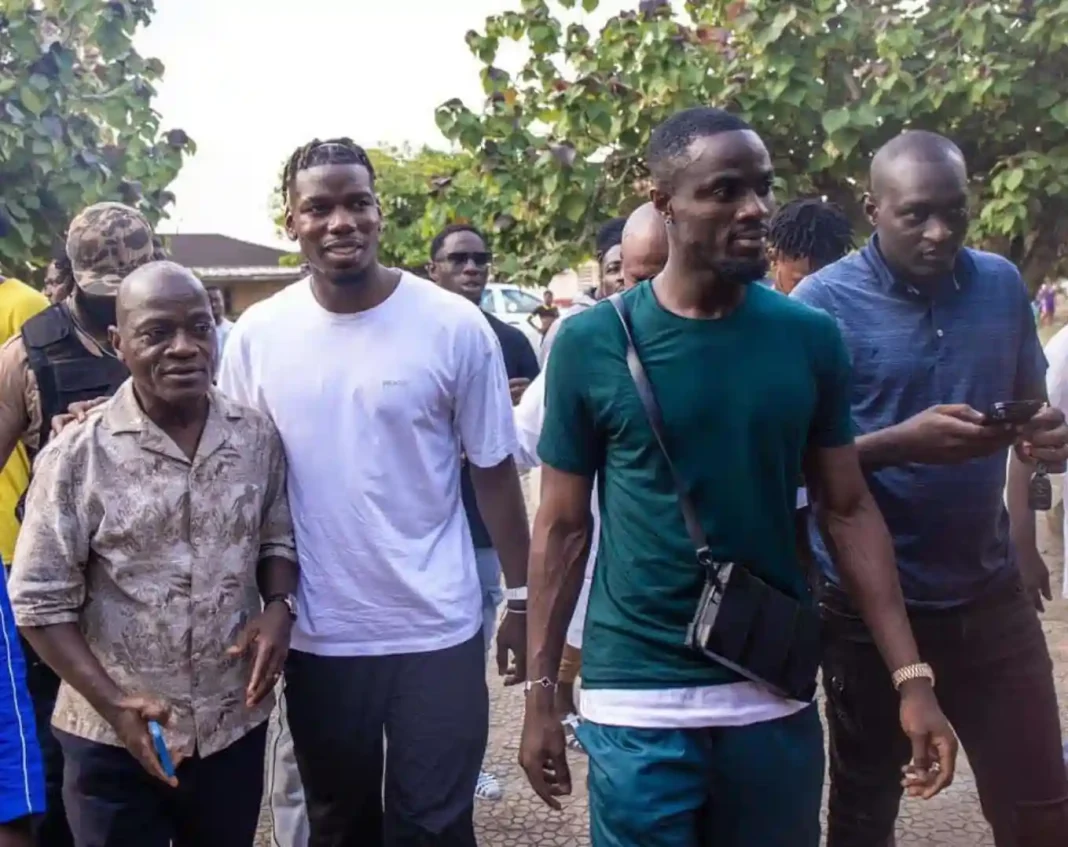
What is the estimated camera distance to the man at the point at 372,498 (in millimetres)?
2932

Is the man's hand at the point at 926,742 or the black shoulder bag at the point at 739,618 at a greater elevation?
the black shoulder bag at the point at 739,618

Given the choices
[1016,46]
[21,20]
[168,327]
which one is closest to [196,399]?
[168,327]

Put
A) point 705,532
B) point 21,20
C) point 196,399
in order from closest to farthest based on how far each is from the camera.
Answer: point 705,532 → point 196,399 → point 21,20

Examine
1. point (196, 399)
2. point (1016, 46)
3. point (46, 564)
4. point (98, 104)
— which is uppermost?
point (1016, 46)

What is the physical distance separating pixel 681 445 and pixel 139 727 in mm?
1287

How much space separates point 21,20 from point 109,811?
4685 millimetres

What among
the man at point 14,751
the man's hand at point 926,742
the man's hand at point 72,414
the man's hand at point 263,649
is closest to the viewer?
the man at point 14,751

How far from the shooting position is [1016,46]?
6387 mm

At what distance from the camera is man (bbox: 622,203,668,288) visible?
4.07 m

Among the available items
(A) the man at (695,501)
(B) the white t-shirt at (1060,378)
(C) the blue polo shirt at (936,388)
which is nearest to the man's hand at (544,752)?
(A) the man at (695,501)

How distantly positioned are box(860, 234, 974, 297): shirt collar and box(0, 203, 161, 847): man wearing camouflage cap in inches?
78.8

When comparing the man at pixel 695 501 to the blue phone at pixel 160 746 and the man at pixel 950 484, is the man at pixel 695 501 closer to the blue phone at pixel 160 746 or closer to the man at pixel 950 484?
the man at pixel 950 484

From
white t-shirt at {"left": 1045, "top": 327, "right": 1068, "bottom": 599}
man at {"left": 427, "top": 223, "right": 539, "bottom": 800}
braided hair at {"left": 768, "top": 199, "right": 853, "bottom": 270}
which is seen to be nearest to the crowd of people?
white t-shirt at {"left": 1045, "top": 327, "right": 1068, "bottom": 599}

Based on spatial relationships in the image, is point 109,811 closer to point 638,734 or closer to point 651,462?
point 638,734
